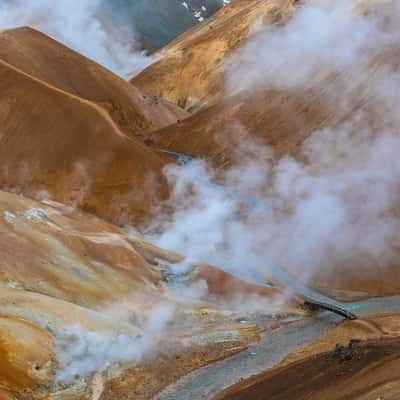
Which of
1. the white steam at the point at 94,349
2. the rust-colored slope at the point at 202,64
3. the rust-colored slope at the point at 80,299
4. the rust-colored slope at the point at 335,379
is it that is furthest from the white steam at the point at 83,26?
the rust-colored slope at the point at 335,379

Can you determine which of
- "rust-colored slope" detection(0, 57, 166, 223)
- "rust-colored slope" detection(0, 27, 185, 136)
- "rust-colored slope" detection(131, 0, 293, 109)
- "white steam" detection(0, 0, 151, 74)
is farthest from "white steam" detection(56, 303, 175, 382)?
"white steam" detection(0, 0, 151, 74)

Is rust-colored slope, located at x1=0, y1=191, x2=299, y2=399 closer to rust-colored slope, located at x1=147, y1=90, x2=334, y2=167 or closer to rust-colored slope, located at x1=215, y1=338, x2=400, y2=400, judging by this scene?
rust-colored slope, located at x1=215, y1=338, x2=400, y2=400

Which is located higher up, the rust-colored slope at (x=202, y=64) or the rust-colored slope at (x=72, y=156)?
the rust-colored slope at (x=202, y=64)

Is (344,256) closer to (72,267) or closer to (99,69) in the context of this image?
(72,267)

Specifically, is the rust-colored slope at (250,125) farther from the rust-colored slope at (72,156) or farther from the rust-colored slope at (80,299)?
the rust-colored slope at (80,299)

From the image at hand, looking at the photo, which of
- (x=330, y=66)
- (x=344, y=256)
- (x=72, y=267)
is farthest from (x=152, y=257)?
(x=330, y=66)

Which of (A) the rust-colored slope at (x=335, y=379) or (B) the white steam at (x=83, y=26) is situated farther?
(B) the white steam at (x=83, y=26)

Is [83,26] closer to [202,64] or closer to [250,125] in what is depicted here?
[202,64]
